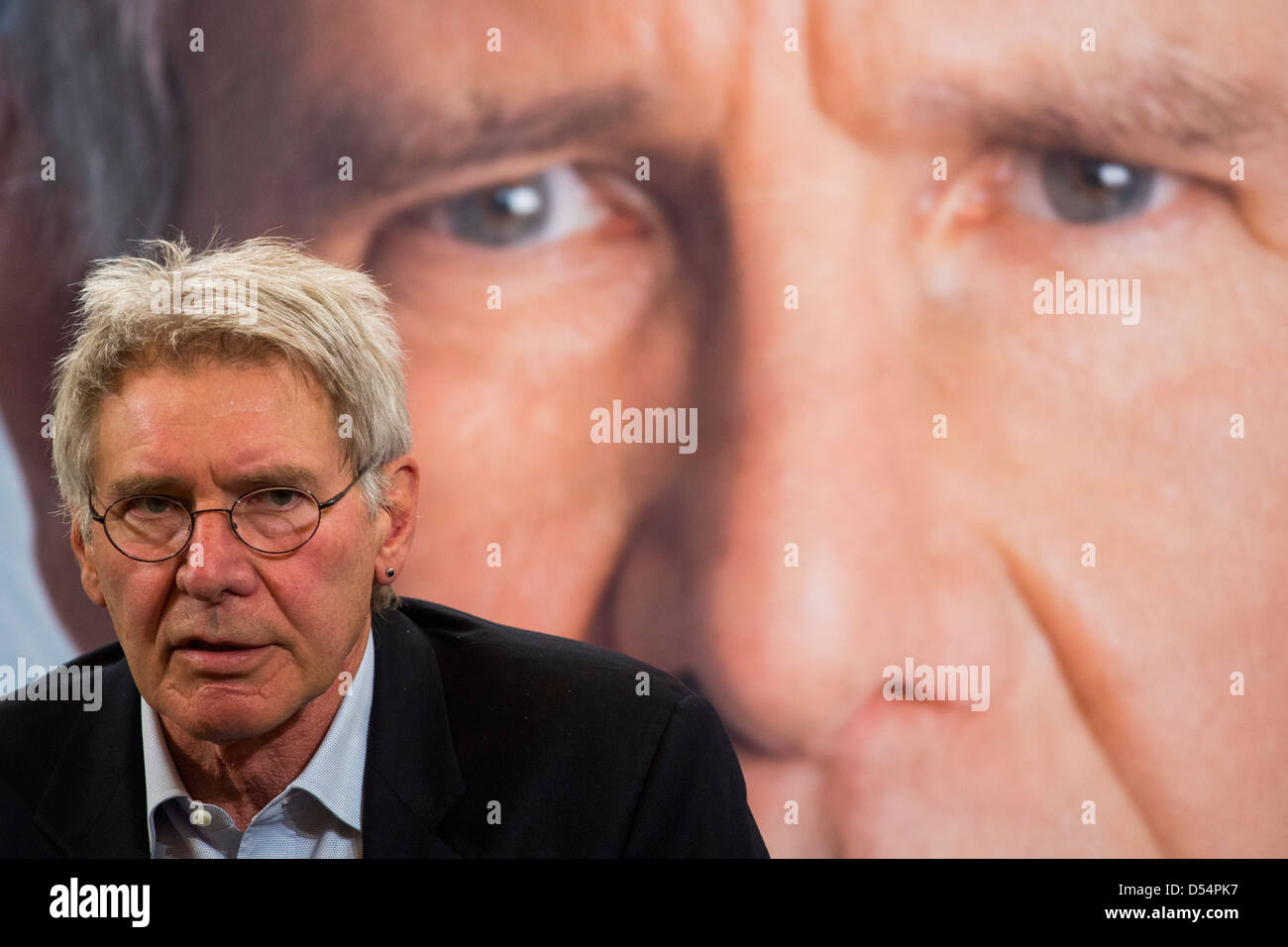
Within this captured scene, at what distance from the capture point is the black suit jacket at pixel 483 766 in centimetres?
103

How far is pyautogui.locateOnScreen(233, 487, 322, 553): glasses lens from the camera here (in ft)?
3.10

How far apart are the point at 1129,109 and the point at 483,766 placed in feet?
5.18

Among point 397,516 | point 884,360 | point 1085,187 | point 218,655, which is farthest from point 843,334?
point 218,655

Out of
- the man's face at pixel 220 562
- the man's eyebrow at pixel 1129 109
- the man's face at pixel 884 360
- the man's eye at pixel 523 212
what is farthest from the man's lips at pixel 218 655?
the man's eyebrow at pixel 1129 109

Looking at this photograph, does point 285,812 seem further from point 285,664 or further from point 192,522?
point 192,522

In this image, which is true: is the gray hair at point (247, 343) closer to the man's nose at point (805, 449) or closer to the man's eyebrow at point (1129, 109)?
the man's nose at point (805, 449)

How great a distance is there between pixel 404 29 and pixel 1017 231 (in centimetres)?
113

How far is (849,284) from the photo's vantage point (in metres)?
1.86

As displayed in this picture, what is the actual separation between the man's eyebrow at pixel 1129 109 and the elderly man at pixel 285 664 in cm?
124

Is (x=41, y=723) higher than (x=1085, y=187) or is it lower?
lower

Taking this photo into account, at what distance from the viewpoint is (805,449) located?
1.87 metres

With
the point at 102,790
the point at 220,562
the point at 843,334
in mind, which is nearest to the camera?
the point at 220,562
